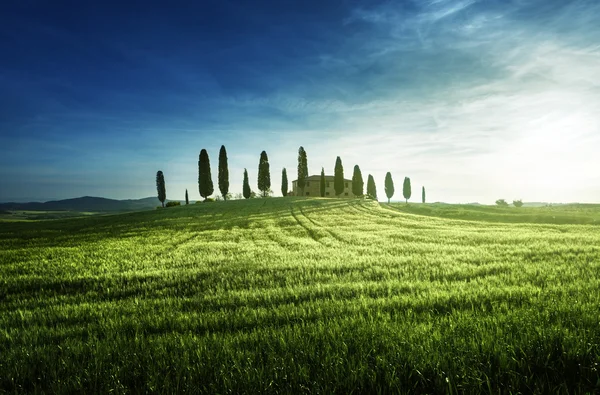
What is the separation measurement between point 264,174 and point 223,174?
13401 mm

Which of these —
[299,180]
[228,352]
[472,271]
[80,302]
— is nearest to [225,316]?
[228,352]

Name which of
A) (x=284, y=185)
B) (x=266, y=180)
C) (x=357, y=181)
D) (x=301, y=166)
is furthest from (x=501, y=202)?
(x=266, y=180)

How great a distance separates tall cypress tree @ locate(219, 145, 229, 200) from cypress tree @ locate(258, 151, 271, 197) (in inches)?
438

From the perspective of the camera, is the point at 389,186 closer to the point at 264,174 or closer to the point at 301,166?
the point at 301,166

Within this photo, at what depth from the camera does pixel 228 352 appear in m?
3.60

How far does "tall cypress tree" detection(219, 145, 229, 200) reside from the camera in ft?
269

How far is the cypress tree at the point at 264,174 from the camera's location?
3519 inches

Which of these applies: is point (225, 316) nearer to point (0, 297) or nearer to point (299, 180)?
point (0, 297)

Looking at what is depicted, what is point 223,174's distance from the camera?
270ft

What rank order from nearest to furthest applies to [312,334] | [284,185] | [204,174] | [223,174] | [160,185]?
[312,334] → [204,174] → [223,174] → [160,185] → [284,185]

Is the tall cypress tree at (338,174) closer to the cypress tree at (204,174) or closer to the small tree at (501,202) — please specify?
the cypress tree at (204,174)

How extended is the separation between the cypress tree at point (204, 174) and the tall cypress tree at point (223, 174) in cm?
421

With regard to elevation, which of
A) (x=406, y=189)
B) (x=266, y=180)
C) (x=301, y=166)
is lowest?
(x=406, y=189)

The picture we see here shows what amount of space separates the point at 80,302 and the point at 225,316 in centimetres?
507
